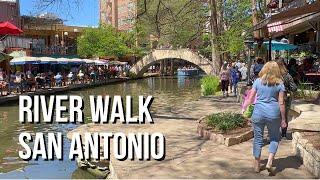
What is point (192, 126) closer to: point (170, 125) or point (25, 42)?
point (170, 125)

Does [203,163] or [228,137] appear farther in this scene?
[228,137]

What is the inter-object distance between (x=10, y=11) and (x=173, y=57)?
71.8 ft

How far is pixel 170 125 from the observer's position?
1341 centimetres

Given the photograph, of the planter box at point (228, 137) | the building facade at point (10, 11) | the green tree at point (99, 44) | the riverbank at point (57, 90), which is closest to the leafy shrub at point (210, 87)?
the riverbank at point (57, 90)

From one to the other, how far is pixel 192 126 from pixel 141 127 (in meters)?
1.33

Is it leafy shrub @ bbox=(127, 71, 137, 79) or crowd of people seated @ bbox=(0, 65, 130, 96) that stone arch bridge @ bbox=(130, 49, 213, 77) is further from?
crowd of people seated @ bbox=(0, 65, 130, 96)

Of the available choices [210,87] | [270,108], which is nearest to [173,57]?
[210,87]

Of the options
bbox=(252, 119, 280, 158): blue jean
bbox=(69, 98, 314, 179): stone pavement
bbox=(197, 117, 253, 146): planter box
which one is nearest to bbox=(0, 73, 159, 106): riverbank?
bbox=(69, 98, 314, 179): stone pavement

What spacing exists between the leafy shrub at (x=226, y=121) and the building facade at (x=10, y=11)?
1265 inches

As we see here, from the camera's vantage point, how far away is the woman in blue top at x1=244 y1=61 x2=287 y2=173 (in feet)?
22.9

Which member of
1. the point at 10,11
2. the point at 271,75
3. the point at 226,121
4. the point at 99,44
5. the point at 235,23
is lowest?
the point at 226,121

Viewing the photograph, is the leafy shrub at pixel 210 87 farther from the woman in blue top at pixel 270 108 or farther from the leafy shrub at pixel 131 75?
the leafy shrub at pixel 131 75

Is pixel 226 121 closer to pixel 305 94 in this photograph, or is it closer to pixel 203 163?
pixel 203 163

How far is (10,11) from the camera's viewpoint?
4134cm
